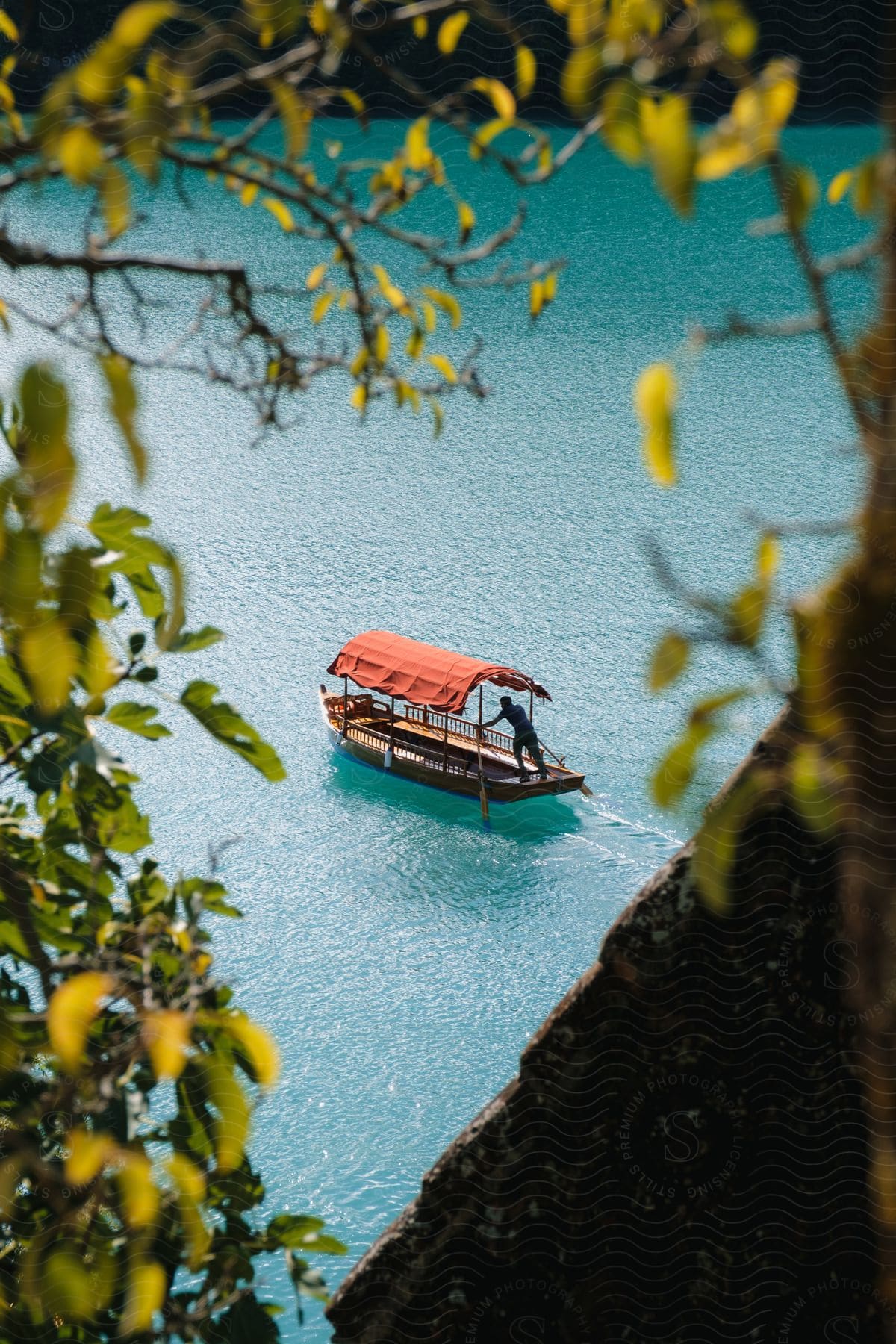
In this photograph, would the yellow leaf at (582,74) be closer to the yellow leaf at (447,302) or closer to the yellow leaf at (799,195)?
the yellow leaf at (799,195)

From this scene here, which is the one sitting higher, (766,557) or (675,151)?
(675,151)

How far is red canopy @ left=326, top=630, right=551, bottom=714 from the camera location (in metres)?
7.45

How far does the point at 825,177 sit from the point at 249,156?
47.1ft

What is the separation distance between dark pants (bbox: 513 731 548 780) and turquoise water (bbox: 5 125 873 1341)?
0.95ft

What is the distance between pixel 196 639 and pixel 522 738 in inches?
236

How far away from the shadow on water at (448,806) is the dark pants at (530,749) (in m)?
0.28

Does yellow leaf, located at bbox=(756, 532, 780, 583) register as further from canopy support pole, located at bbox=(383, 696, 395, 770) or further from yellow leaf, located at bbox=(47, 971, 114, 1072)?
canopy support pole, located at bbox=(383, 696, 395, 770)

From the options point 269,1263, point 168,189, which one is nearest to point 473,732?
point 269,1263

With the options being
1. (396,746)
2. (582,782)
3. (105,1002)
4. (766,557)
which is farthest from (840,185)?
(396,746)

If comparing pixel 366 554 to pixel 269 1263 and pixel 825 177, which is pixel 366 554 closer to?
pixel 269 1263

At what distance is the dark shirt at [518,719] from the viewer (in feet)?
24.4

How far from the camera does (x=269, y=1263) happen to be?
4441mm

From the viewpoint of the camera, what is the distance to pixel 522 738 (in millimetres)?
7477

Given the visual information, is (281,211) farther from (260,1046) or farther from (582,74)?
(260,1046)
